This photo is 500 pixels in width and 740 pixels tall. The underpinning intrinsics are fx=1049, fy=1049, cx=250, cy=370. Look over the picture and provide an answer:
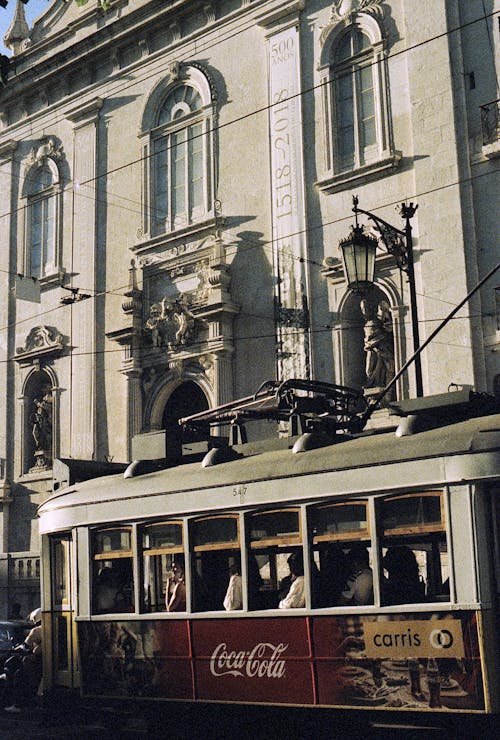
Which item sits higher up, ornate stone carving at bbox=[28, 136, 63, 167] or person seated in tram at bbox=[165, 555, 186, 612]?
ornate stone carving at bbox=[28, 136, 63, 167]

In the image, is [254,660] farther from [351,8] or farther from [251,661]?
[351,8]

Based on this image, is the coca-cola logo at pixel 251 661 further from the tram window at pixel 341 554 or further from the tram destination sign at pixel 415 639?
the tram destination sign at pixel 415 639

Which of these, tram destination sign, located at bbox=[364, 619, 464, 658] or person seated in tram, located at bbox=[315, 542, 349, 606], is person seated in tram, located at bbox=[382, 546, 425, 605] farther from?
person seated in tram, located at bbox=[315, 542, 349, 606]

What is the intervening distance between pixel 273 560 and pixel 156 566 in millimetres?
1416

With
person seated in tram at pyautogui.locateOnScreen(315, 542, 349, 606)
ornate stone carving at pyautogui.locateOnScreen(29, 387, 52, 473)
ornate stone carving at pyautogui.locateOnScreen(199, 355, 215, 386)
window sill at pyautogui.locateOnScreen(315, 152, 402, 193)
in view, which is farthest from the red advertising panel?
ornate stone carving at pyautogui.locateOnScreen(29, 387, 52, 473)

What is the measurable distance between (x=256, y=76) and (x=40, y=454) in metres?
10.5

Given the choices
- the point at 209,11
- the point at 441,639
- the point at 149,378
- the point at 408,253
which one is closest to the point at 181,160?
the point at 209,11

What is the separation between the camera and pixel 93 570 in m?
11.1

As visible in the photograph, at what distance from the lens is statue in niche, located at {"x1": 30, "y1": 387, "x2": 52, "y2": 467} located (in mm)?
25938

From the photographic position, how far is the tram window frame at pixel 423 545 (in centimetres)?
841

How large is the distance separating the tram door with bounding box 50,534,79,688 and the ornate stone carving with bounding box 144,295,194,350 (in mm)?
10740

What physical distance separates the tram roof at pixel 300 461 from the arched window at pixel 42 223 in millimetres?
15851

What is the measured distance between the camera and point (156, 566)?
10.4 meters

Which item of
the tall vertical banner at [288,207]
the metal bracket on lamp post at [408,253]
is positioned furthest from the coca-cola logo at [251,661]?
the tall vertical banner at [288,207]
